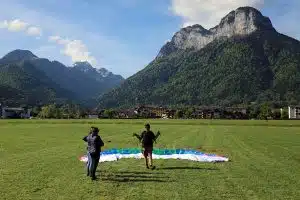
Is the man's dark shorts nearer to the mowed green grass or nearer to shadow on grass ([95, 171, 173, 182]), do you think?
the mowed green grass

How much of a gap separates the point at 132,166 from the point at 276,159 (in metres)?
10.1

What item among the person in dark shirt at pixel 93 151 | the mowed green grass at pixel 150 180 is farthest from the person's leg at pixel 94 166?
the mowed green grass at pixel 150 180

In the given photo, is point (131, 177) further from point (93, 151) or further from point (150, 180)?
point (93, 151)

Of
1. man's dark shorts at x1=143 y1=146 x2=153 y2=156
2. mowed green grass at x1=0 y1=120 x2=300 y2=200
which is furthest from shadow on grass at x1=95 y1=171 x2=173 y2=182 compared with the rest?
man's dark shorts at x1=143 y1=146 x2=153 y2=156

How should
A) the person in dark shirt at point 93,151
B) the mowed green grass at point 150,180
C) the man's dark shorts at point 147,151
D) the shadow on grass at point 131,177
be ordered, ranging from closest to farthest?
the mowed green grass at point 150,180 < the shadow on grass at point 131,177 < the person in dark shirt at point 93,151 < the man's dark shorts at point 147,151

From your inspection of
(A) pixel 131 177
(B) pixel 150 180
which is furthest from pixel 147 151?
(B) pixel 150 180

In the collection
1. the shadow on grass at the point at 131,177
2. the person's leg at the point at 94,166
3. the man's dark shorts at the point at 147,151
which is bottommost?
the shadow on grass at the point at 131,177

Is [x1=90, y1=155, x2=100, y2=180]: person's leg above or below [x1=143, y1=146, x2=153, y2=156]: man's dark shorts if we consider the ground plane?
below

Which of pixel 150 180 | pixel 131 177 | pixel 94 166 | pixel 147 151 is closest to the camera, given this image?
pixel 150 180

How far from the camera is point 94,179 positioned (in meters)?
19.3

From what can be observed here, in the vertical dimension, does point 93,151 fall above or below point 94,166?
above

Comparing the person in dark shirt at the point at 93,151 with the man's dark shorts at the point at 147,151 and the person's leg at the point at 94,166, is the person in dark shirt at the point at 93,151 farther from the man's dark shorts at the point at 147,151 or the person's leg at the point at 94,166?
the man's dark shorts at the point at 147,151

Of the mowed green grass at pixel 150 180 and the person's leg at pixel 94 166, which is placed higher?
the person's leg at pixel 94 166

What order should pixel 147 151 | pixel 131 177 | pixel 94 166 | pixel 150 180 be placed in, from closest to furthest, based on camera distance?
pixel 150 180
pixel 94 166
pixel 131 177
pixel 147 151
